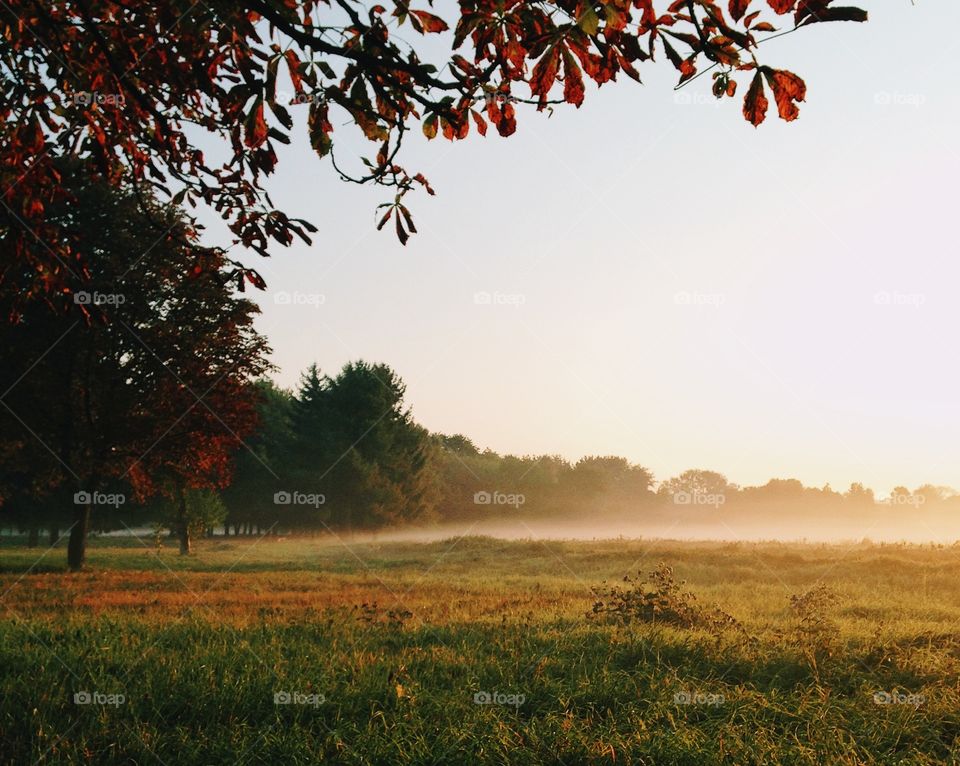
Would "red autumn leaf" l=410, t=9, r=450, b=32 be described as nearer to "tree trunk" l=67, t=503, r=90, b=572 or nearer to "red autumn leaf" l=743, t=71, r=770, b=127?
"red autumn leaf" l=743, t=71, r=770, b=127

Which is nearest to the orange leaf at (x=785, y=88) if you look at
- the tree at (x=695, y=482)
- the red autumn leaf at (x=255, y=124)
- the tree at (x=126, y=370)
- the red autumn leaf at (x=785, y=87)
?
the red autumn leaf at (x=785, y=87)

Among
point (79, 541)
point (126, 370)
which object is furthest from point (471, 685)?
point (79, 541)

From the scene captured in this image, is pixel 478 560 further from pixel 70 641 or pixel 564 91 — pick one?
pixel 564 91

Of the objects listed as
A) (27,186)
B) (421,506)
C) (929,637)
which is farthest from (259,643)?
(421,506)

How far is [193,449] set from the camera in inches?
895

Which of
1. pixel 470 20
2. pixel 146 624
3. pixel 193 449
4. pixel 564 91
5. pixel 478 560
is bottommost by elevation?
pixel 478 560

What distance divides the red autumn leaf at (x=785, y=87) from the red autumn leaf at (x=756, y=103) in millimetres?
53

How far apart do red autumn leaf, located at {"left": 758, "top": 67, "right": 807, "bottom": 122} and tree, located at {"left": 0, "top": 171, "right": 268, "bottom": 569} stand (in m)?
20.3

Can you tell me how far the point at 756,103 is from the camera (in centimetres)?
363

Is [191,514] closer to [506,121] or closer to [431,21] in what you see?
[506,121]

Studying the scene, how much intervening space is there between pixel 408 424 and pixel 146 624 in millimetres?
44067

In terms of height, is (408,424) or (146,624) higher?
(408,424)

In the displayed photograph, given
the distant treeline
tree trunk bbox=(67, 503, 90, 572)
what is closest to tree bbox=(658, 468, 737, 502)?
the distant treeline

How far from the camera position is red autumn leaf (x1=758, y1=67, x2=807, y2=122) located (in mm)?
3547
